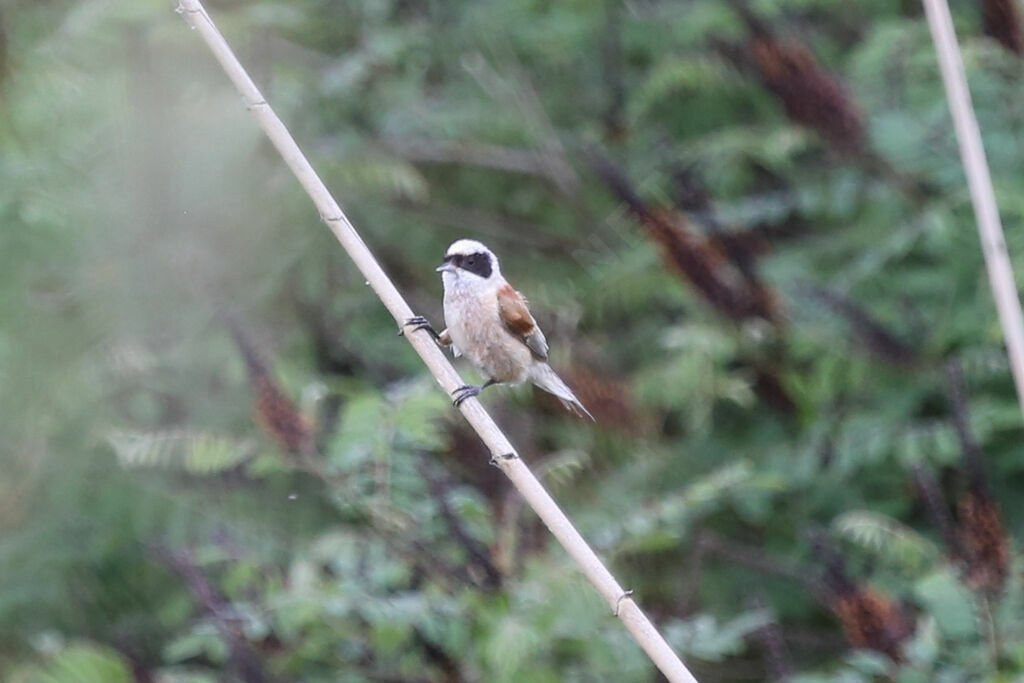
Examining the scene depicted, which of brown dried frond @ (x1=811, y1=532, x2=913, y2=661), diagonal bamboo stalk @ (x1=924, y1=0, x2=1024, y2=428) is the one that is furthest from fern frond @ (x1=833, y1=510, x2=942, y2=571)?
diagonal bamboo stalk @ (x1=924, y1=0, x2=1024, y2=428)

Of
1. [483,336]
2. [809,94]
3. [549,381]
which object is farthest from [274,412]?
[809,94]

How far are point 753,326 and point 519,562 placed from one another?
1213mm

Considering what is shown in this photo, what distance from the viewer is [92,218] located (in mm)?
4398

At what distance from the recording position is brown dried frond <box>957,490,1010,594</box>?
9.90 ft

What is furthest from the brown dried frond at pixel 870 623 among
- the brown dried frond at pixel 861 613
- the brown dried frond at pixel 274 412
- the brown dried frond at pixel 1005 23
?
the brown dried frond at pixel 1005 23

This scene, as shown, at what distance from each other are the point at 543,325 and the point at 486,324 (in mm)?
900

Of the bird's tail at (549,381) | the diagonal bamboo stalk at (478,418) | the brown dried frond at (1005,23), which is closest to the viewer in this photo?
the diagonal bamboo stalk at (478,418)

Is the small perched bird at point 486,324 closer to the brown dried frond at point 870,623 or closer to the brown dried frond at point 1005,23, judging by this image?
the brown dried frond at point 870,623

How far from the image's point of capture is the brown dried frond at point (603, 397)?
13.4 ft

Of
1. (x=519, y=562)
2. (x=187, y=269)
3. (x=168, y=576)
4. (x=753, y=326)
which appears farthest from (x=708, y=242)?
(x=168, y=576)

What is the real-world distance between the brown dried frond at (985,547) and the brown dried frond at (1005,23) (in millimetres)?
1838

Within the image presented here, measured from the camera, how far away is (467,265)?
3535mm

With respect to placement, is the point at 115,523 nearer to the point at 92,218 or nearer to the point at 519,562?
the point at 92,218

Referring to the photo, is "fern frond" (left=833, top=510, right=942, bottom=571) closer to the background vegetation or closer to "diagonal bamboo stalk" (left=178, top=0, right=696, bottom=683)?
the background vegetation
